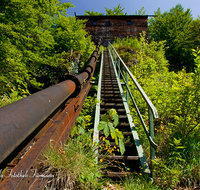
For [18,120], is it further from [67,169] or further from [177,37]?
[177,37]

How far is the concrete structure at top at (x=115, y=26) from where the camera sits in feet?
60.2

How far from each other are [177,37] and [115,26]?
8608 millimetres

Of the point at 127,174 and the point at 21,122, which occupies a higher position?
the point at 21,122

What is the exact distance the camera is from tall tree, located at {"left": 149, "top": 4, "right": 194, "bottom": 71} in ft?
54.1

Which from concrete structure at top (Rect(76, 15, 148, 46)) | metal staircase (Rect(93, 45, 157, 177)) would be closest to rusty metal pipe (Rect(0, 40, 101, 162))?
metal staircase (Rect(93, 45, 157, 177))

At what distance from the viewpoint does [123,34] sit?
60.5ft

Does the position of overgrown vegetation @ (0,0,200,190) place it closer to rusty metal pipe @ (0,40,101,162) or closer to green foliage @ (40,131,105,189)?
green foliage @ (40,131,105,189)

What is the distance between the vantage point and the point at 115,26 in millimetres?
18672

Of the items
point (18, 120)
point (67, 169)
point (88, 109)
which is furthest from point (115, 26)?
point (18, 120)

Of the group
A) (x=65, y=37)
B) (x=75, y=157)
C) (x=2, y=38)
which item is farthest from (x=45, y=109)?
(x=65, y=37)

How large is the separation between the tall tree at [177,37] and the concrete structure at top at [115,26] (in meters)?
3.45

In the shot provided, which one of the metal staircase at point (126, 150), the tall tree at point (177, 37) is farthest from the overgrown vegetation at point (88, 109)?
the tall tree at point (177, 37)

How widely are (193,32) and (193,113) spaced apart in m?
20.4

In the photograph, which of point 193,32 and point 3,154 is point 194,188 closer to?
point 3,154
